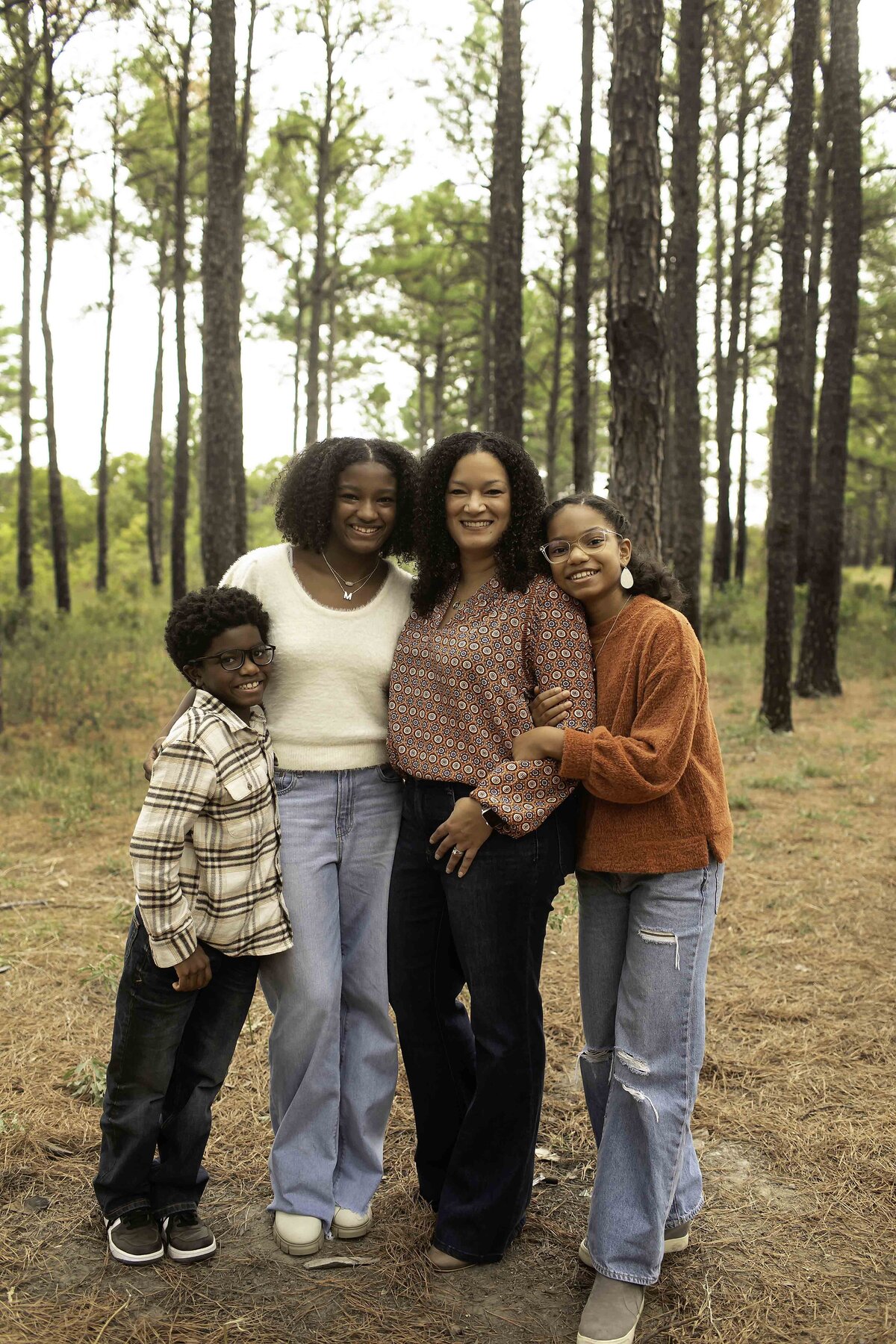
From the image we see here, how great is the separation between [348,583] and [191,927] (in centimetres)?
106

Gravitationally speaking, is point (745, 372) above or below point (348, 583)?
above

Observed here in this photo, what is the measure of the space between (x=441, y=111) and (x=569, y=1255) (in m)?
18.4

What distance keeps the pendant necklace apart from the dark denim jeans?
585 millimetres

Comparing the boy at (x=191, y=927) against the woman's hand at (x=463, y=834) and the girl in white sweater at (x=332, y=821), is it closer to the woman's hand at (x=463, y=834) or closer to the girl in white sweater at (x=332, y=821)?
the girl in white sweater at (x=332, y=821)

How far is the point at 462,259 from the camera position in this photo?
2419 centimetres

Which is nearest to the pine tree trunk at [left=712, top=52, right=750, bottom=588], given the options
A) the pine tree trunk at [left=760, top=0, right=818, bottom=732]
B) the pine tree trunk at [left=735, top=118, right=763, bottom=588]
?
the pine tree trunk at [left=735, top=118, right=763, bottom=588]

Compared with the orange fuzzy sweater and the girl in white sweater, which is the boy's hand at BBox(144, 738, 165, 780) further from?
the orange fuzzy sweater

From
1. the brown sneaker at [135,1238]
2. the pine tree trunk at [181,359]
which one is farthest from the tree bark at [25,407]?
the brown sneaker at [135,1238]

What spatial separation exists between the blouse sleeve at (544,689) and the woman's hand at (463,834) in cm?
4

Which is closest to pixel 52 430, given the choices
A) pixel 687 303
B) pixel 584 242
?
pixel 584 242

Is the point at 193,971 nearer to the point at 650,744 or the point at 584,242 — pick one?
the point at 650,744

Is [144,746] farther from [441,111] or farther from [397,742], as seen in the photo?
[441,111]

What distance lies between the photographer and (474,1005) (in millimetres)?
2676

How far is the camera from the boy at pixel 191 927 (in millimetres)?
2611
